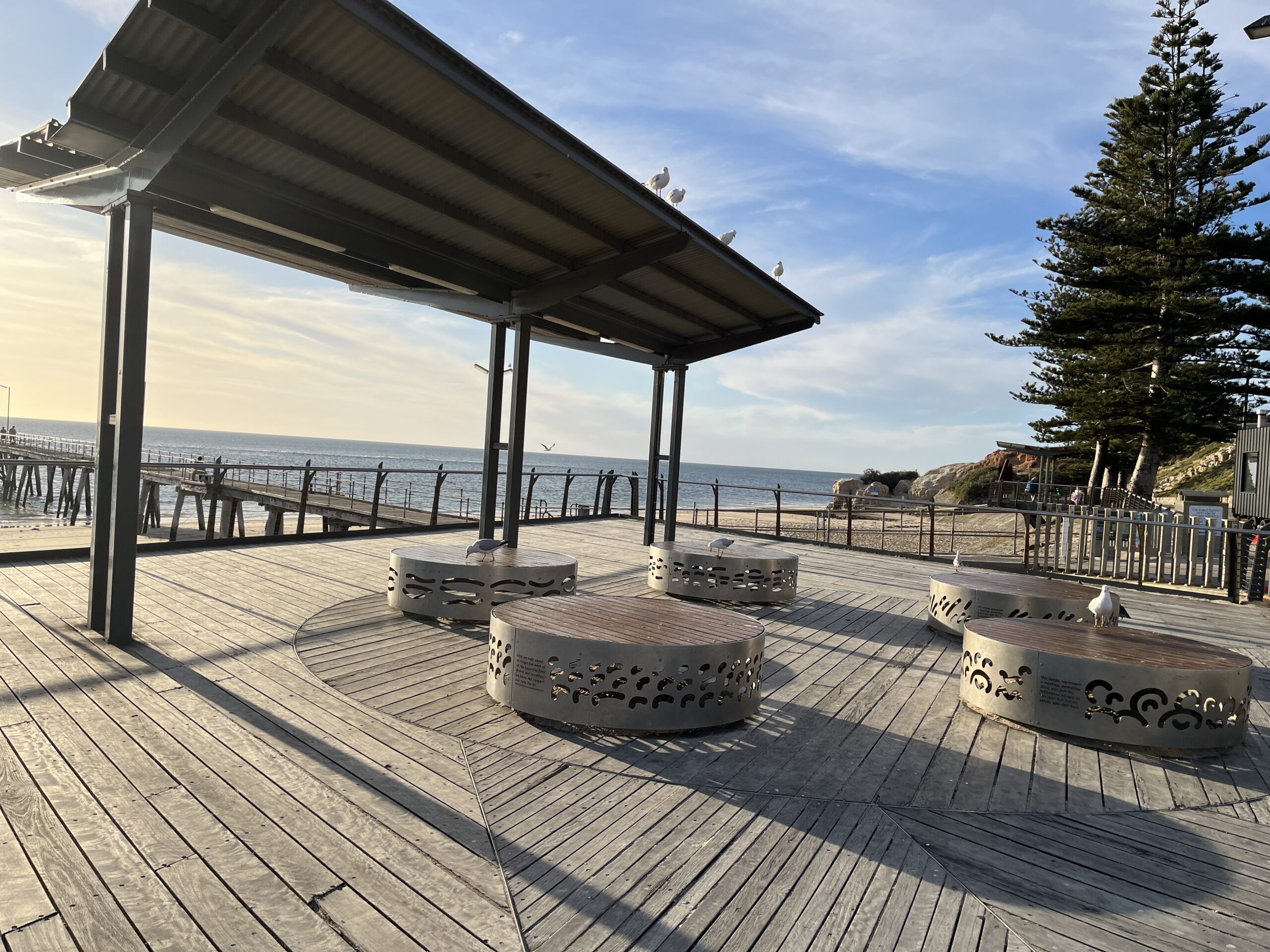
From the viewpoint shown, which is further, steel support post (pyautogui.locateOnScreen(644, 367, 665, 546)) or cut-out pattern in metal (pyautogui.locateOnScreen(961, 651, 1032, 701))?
steel support post (pyautogui.locateOnScreen(644, 367, 665, 546))

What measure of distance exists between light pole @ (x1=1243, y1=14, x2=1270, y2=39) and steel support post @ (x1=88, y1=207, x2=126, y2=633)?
7503 mm

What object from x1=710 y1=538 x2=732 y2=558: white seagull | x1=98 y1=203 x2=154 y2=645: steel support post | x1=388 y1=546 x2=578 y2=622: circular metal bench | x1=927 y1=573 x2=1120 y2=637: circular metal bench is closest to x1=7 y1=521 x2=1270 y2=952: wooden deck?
x1=98 y1=203 x2=154 y2=645: steel support post

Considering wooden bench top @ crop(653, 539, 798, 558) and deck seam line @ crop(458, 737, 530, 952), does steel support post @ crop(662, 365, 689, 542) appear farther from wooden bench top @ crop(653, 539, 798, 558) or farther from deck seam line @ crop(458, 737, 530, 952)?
deck seam line @ crop(458, 737, 530, 952)

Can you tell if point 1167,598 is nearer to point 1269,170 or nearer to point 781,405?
point 1269,170

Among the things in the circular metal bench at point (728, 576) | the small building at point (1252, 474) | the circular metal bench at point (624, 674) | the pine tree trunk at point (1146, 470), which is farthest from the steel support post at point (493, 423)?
the pine tree trunk at point (1146, 470)

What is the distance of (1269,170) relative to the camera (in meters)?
17.8

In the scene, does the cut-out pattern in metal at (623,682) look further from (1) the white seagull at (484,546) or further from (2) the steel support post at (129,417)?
(2) the steel support post at (129,417)

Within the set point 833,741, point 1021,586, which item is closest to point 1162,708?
point 833,741

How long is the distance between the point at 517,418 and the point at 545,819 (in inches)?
192

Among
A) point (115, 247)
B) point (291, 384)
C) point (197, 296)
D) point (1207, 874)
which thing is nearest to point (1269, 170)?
point (1207, 874)

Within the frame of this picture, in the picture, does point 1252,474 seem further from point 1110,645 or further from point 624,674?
point 624,674

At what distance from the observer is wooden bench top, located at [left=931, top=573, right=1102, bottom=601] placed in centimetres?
544

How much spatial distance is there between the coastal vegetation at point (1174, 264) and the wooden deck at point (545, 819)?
17.1 metres

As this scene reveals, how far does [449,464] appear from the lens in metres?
86.9
